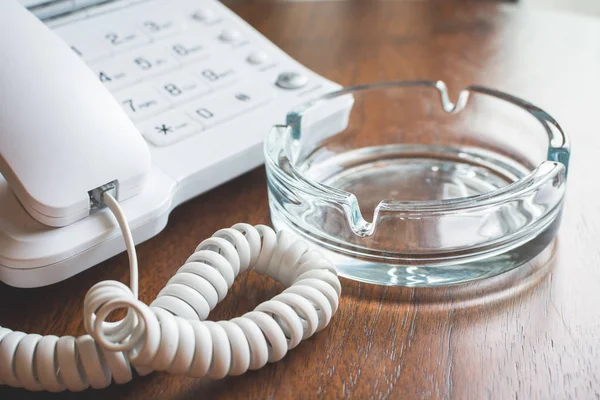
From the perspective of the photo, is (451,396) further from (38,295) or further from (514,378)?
(38,295)

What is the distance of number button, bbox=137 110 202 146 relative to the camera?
488mm

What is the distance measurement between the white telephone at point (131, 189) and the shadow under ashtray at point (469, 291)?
1.8 inches

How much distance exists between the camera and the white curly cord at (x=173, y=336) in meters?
0.33

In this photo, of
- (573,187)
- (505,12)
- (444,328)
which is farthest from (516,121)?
(505,12)

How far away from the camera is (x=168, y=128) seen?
0.50m

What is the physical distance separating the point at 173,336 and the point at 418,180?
0.82 ft

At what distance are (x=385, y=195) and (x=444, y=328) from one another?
0.46ft

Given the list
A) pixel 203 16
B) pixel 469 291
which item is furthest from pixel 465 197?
pixel 203 16

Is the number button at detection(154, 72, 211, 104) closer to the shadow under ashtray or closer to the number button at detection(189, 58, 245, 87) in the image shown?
the number button at detection(189, 58, 245, 87)

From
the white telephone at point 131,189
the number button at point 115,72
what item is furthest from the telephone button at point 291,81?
the number button at point 115,72

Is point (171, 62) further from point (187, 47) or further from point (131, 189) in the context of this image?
point (131, 189)

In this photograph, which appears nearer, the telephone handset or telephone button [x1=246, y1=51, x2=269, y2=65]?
the telephone handset

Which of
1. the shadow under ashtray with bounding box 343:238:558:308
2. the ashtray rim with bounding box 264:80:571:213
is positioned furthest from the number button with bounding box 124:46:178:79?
the shadow under ashtray with bounding box 343:238:558:308

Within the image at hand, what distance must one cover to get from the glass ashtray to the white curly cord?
0.05 m
